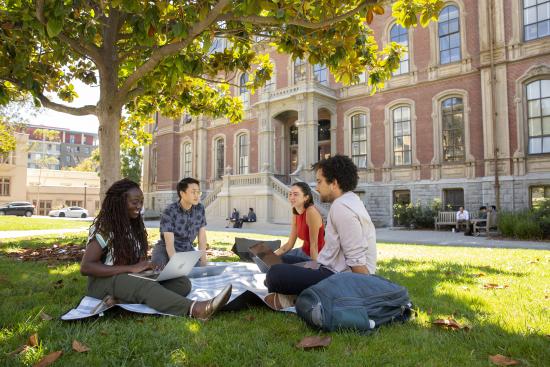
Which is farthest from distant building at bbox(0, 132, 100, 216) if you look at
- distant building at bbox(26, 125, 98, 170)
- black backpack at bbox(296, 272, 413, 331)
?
black backpack at bbox(296, 272, 413, 331)

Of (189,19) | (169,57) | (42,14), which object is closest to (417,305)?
(189,19)

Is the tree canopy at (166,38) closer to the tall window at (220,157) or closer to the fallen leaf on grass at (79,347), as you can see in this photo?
the fallen leaf on grass at (79,347)

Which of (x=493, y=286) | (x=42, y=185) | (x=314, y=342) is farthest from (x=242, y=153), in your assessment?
(x=42, y=185)

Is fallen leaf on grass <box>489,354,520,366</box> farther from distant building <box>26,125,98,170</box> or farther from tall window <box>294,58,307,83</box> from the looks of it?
distant building <box>26,125,98,170</box>

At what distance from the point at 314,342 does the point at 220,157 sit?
91.4 feet

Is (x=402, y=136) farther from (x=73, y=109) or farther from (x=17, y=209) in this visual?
(x=17, y=209)

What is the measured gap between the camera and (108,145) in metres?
7.31

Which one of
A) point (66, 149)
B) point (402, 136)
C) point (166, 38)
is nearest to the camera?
point (166, 38)

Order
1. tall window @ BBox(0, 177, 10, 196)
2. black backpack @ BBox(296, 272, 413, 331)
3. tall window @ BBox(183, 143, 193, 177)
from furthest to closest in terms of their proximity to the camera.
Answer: tall window @ BBox(0, 177, 10, 196), tall window @ BBox(183, 143, 193, 177), black backpack @ BBox(296, 272, 413, 331)

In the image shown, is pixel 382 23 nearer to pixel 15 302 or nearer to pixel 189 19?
pixel 189 19

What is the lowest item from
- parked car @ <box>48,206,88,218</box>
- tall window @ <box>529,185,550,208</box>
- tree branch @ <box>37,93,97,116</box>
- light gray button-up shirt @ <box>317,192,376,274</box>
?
parked car @ <box>48,206,88,218</box>

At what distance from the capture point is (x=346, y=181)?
11.7ft

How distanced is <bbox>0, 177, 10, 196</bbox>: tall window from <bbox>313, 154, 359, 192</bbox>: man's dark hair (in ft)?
187

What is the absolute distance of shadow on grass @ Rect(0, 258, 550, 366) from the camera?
8.23 ft
